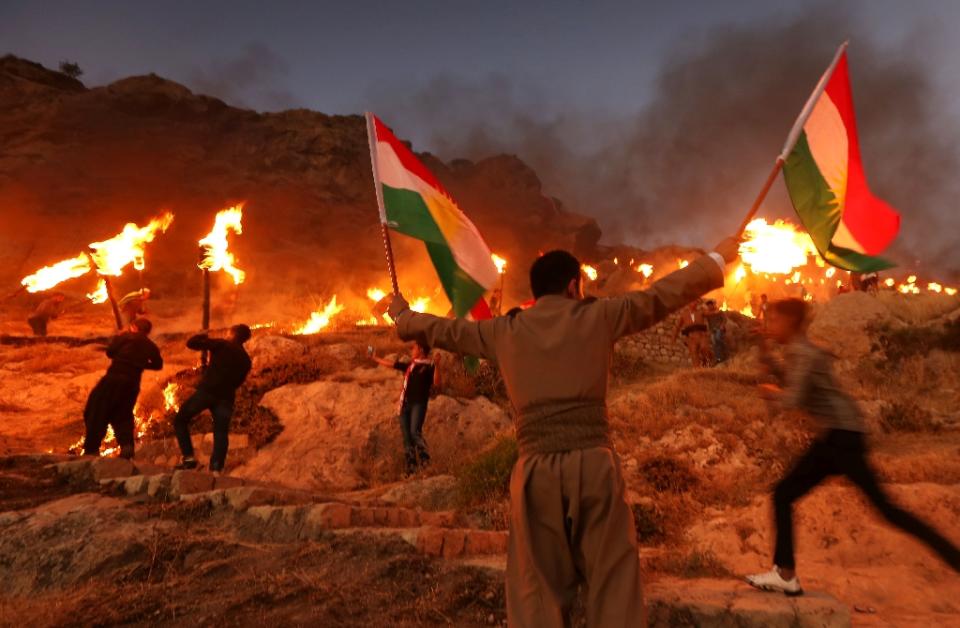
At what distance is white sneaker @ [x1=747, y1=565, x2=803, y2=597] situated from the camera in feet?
10.7

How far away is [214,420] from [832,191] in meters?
6.70

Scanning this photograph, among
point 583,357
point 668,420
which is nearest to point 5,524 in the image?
point 583,357

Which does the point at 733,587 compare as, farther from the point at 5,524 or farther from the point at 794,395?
the point at 5,524

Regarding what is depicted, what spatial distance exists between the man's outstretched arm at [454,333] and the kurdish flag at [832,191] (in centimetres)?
256

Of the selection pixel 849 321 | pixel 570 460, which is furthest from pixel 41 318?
pixel 849 321

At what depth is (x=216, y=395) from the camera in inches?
265

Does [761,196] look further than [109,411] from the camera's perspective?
No

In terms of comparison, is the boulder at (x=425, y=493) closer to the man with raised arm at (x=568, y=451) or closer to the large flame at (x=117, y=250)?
the man with raised arm at (x=568, y=451)

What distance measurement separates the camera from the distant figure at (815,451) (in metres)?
3.32

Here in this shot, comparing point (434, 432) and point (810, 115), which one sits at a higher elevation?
point (810, 115)

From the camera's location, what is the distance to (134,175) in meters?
42.6

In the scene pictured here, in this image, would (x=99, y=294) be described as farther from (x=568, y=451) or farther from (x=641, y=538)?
(x=568, y=451)

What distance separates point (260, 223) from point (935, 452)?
43.3m

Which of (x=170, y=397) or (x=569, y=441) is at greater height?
(x=569, y=441)
